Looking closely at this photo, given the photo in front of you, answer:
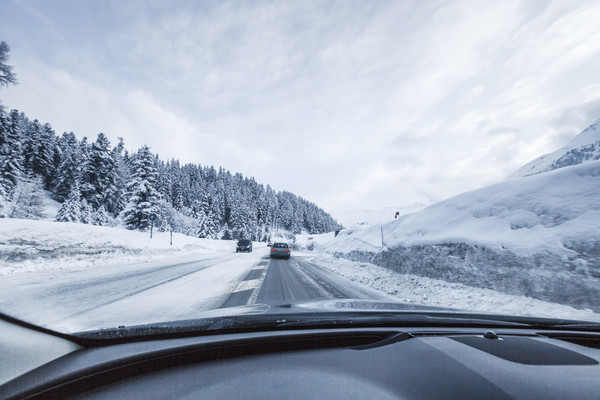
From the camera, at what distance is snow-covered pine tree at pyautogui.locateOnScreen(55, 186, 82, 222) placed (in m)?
33.8

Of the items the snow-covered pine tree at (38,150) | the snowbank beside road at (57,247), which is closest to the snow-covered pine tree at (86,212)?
the snowbank beside road at (57,247)

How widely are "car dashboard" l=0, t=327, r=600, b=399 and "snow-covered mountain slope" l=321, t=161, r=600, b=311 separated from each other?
499cm

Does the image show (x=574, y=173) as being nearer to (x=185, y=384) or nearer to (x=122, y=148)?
(x=185, y=384)

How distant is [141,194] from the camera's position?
32.8 metres

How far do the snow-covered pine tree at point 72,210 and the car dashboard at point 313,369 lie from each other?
43.5 m

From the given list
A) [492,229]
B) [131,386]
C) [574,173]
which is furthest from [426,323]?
[574,173]

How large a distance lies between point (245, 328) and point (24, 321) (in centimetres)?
134

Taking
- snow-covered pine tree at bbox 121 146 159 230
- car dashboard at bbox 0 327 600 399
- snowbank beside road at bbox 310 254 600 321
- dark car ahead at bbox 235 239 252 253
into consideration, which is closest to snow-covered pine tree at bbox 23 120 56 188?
snow-covered pine tree at bbox 121 146 159 230

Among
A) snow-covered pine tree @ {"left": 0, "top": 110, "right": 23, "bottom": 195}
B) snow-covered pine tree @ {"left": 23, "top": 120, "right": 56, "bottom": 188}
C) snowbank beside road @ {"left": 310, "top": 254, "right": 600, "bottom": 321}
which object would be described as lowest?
snowbank beside road @ {"left": 310, "top": 254, "right": 600, "bottom": 321}

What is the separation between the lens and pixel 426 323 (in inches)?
91.7

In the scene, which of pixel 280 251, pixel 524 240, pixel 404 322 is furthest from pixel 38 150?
pixel 524 240

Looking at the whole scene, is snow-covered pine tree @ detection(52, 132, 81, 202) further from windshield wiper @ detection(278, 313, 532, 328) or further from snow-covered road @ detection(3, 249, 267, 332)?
windshield wiper @ detection(278, 313, 532, 328)

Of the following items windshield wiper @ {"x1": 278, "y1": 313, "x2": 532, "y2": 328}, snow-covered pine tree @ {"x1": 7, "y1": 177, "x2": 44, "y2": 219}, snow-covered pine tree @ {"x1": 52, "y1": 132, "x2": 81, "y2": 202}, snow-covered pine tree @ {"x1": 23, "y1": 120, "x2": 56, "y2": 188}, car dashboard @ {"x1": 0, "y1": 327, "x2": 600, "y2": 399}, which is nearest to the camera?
car dashboard @ {"x1": 0, "y1": 327, "x2": 600, "y2": 399}

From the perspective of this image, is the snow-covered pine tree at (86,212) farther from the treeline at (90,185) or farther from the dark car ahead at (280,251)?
the dark car ahead at (280,251)
